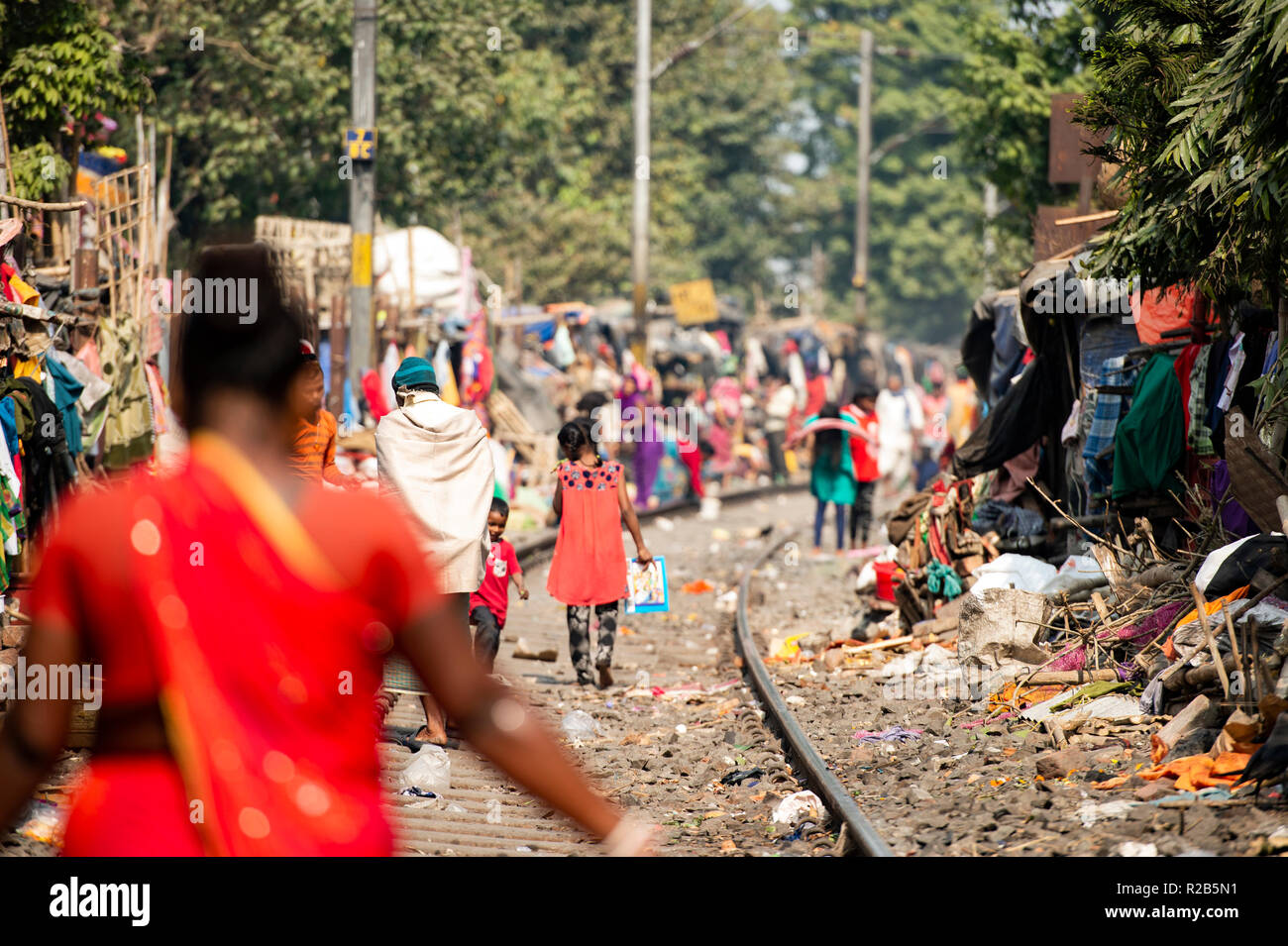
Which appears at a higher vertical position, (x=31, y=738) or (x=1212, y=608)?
(x=31, y=738)

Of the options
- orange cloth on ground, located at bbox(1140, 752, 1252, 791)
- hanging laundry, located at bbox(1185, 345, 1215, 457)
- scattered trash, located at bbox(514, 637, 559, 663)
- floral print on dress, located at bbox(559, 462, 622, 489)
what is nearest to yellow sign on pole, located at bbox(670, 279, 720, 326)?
scattered trash, located at bbox(514, 637, 559, 663)

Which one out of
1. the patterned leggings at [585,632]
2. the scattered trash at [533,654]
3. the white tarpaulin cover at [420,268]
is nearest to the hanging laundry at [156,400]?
the scattered trash at [533,654]

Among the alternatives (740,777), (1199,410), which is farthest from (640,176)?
(740,777)

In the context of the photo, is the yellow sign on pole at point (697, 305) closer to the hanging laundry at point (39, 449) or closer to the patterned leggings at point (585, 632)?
the patterned leggings at point (585, 632)

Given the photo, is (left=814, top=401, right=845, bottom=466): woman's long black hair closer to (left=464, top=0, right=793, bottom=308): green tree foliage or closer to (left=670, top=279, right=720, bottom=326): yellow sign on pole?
(left=464, top=0, right=793, bottom=308): green tree foliage

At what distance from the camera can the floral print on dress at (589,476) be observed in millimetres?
10297

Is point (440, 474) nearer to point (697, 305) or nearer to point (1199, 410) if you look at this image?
point (1199, 410)

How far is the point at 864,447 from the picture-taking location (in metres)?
16.8

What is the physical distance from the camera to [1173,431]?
31.8 ft

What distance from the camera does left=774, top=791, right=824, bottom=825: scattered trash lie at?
6.86 metres

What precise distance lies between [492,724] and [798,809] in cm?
477

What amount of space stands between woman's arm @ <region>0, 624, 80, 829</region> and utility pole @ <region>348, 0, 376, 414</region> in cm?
1490

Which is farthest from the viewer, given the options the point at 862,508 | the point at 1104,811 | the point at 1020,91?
the point at 1020,91
